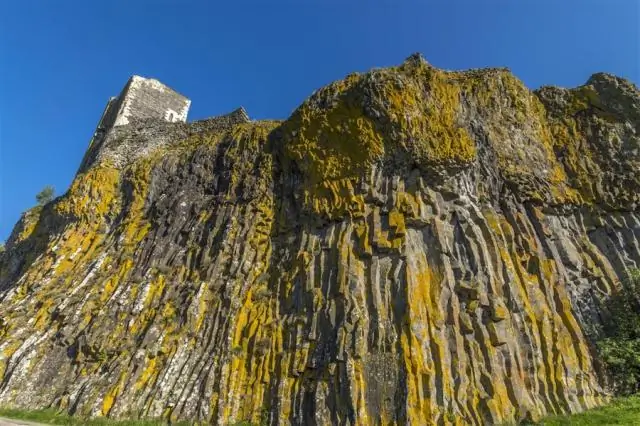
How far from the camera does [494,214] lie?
44.6 ft

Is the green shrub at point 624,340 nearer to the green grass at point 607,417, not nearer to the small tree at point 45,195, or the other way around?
the green grass at point 607,417

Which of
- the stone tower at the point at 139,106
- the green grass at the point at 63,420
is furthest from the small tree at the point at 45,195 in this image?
the green grass at the point at 63,420

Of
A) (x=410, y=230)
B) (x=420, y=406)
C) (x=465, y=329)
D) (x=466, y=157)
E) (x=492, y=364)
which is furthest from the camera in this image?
(x=466, y=157)

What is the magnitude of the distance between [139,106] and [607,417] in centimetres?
2867

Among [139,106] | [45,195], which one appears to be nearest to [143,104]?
[139,106]

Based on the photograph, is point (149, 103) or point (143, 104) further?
point (149, 103)

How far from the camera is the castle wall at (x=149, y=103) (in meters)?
27.3

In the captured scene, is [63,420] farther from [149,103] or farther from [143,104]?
[149,103]

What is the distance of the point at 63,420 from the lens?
11.0 m

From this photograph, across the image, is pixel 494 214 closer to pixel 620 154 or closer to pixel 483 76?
pixel 620 154

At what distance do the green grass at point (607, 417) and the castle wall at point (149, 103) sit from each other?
25853 mm

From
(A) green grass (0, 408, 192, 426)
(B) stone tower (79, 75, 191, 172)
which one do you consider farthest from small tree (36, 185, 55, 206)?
(A) green grass (0, 408, 192, 426)

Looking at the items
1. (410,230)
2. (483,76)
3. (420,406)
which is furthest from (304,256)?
(483,76)

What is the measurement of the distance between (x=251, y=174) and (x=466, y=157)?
349 inches
